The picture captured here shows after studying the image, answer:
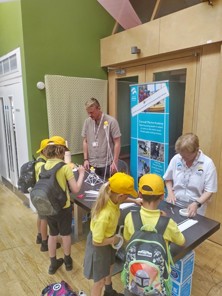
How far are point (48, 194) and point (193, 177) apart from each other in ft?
3.76

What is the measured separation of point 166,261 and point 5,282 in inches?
61.9

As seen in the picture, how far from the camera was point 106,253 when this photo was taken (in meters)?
1.43

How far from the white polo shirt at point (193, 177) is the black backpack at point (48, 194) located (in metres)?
0.95

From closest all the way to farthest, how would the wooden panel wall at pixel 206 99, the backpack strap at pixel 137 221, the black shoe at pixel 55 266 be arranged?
the backpack strap at pixel 137 221
the black shoe at pixel 55 266
the wooden panel wall at pixel 206 99

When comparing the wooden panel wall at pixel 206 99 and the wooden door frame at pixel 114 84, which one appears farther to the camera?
the wooden door frame at pixel 114 84

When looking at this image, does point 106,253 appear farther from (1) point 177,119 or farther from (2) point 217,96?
(1) point 177,119


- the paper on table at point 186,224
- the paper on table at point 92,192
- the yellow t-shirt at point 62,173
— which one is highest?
the yellow t-shirt at point 62,173

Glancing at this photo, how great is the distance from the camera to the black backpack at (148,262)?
1.06 metres

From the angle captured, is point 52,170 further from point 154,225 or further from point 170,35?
point 170,35

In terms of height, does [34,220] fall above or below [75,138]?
below

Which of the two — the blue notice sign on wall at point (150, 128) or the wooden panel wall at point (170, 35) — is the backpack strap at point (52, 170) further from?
the wooden panel wall at point (170, 35)

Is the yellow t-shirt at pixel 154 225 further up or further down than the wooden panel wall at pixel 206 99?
further down

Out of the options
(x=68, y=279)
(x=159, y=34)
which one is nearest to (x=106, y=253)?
(x=68, y=279)

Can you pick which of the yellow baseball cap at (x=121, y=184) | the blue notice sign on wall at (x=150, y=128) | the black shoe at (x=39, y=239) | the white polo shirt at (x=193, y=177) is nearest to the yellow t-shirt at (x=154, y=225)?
the yellow baseball cap at (x=121, y=184)
